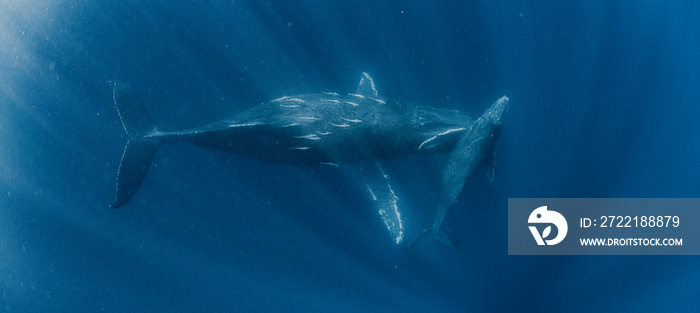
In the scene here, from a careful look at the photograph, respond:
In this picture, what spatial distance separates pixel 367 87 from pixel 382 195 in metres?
2.22

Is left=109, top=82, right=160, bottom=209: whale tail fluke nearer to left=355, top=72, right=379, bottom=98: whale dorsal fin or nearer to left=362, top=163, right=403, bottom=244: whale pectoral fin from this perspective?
left=362, top=163, right=403, bottom=244: whale pectoral fin

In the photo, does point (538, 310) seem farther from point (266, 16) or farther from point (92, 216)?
point (92, 216)

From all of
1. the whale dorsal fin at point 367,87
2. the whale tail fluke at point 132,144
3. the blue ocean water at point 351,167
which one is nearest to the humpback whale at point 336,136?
the whale tail fluke at point 132,144

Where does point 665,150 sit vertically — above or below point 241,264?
below

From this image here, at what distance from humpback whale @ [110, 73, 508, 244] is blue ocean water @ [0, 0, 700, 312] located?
53.2 inches

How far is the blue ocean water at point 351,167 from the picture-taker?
32.2 feet

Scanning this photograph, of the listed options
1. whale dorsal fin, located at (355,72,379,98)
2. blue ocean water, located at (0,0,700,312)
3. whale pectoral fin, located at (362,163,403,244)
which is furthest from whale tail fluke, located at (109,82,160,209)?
whale dorsal fin, located at (355,72,379,98)

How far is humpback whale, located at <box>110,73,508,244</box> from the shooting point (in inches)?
286

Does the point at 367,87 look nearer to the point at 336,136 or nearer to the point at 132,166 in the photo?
the point at 336,136

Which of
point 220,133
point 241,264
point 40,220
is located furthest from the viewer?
point 40,220

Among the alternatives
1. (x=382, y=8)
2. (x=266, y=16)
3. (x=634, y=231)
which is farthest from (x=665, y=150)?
(x=266, y=16)

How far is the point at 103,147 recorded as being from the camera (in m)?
10.3

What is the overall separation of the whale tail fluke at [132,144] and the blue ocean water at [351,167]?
207 centimetres

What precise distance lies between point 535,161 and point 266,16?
658 cm
